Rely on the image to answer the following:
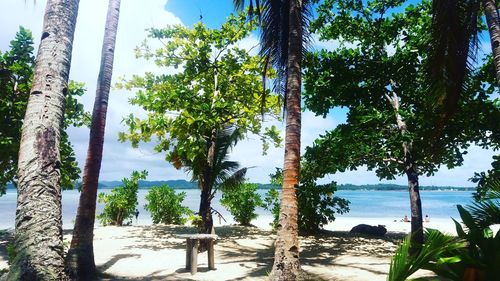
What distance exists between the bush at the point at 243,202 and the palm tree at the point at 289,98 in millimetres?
11630

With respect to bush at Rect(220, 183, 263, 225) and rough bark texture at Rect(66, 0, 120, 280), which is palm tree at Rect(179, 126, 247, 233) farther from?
bush at Rect(220, 183, 263, 225)

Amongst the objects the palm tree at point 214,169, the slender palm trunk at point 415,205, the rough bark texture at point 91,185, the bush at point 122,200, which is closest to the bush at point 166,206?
the bush at point 122,200

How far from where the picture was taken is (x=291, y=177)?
6.43 meters

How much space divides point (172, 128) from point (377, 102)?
7.23 m

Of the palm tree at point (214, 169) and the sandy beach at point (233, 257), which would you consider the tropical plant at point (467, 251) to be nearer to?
the sandy beach at point (233, 257)

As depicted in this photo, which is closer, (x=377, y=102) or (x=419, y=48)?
(x=419, y=48)

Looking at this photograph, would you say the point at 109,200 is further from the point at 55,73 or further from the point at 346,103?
the point at 55,73

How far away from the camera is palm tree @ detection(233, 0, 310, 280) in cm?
602

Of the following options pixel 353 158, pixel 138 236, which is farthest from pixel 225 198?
pixel 353 158

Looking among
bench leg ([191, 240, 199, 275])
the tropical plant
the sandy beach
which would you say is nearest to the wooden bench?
bench leg ([191, 240, 199, 275])

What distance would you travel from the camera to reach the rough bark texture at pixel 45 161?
373 centimetres

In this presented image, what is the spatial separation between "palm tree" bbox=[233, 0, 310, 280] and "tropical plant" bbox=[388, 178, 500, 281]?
2.75 metres

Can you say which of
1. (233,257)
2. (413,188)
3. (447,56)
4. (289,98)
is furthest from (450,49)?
(233,257)

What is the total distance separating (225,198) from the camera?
778 inches
